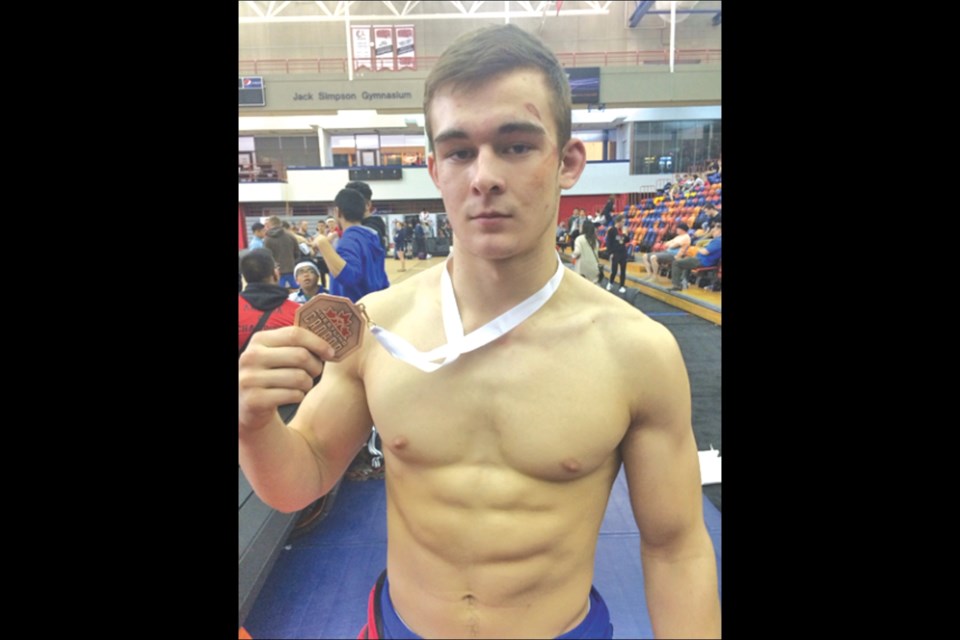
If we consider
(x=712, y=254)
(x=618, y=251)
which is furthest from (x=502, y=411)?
(x=712, y=254)

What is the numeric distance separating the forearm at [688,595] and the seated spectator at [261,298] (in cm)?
103

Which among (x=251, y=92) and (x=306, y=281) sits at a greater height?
(x=251, y=92)

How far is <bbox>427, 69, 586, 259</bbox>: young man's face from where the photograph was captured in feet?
2.52

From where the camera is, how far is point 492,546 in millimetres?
896

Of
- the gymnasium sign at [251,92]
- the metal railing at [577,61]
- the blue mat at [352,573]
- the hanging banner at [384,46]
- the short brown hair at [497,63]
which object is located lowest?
the blue mat at [352,573]

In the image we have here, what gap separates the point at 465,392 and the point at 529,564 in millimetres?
348

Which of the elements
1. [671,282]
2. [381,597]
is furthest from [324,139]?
[381,597]

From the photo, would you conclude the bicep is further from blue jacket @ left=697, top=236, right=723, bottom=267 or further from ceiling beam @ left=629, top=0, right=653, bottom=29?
ceiling beam @ left=629, top=0, right=653, bottom=29


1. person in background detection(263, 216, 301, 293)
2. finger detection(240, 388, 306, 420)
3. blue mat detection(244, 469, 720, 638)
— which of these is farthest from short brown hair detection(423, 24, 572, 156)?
blue mat detection(244, 469, 720, 638)

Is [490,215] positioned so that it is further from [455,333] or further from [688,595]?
[688,595]

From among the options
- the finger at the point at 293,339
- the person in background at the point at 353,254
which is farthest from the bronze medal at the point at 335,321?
the person in background at the point at 353,254

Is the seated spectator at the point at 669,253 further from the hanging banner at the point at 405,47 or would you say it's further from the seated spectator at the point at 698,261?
the hanging banner at the point at 405,47

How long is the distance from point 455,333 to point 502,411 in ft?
0.52

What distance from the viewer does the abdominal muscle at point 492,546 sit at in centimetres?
88
